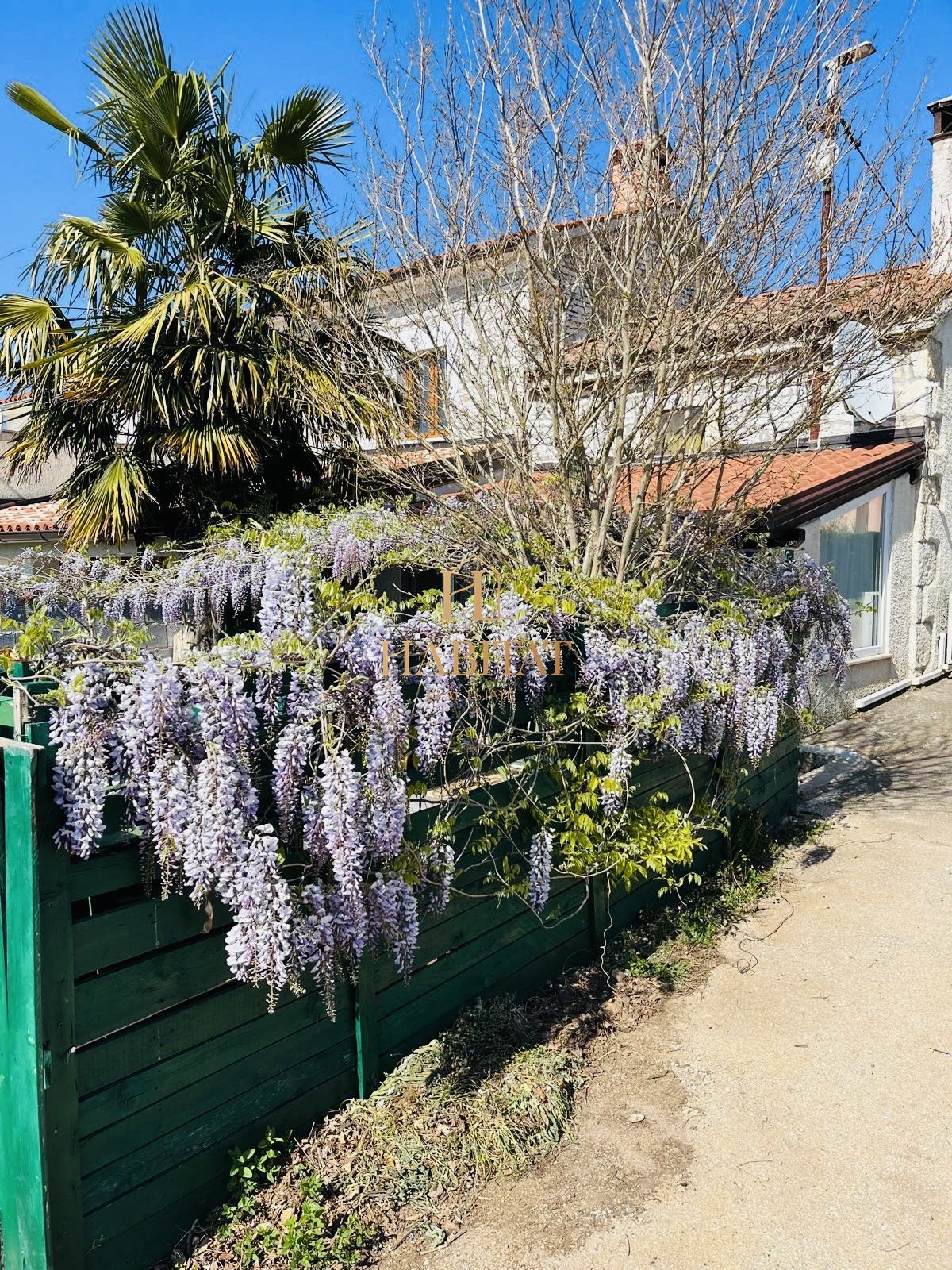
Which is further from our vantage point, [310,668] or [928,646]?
[928,646]

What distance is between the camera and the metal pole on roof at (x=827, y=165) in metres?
4.76

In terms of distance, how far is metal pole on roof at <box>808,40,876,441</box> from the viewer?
476 cm

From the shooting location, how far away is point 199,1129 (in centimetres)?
249

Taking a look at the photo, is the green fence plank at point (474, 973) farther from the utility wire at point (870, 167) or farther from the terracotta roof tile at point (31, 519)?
the terracotta roof tile at point (31, 519)

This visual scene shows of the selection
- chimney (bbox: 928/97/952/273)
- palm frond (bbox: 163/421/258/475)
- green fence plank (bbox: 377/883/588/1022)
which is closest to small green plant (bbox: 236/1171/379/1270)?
green fence plank (bbox: 377/883/588/1022)

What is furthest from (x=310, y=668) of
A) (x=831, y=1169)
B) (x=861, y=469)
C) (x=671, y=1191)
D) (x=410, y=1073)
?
(x=861, y=469)

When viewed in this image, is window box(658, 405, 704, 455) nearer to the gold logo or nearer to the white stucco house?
the white stucco house

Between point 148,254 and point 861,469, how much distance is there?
7163 millimetres

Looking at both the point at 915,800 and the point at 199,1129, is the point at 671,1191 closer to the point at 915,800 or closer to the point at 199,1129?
the point at 199,1129

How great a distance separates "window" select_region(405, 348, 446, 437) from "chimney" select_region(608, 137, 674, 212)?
5.29 ft

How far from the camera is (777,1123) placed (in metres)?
3.10

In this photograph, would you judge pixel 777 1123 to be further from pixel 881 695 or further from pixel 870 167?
pixel 881 695

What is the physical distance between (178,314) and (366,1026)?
6028 mm

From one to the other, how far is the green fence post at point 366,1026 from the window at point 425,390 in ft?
12.8
